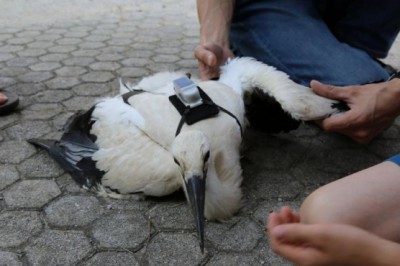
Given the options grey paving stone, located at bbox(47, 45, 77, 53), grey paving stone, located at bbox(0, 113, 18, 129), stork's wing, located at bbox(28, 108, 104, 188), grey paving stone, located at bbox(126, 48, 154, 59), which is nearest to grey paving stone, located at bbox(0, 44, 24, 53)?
grey paving stone, located at bbox(47, 45, 77, 53)

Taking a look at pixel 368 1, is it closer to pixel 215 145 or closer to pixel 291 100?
pixel 291 100

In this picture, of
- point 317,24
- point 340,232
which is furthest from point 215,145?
point 317,24

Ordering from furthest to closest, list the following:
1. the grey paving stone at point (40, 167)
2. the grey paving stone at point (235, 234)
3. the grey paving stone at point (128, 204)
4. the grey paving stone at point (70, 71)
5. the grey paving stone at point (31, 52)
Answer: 1. the grey paving stone at point (31, 52)
2. the grey paving stone at point (70, 71)
3. the grey paving stone at point (40, 167)
4. the grey paving stone at point (128, 204)
5. the grey paving stone at point (235, 234)

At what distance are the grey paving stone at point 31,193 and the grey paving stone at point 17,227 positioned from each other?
0.06 meters

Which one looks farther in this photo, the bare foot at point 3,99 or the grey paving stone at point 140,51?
the grey paving stone at point 140,51

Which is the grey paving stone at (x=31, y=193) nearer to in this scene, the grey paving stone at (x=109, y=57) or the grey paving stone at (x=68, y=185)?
the grey paving stone at (x=68, y=185)

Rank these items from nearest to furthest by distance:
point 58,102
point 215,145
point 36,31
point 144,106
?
1. point 215,145
2. point 144,106
3. point 58,102
4. point 36,31

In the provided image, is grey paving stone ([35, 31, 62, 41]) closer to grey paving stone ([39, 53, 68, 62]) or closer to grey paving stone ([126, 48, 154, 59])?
grey paving stone ([39, 53, 68, 62])

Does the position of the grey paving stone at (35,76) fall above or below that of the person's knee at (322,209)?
below

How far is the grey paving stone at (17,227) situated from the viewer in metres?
1.89

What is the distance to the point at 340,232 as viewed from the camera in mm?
1104

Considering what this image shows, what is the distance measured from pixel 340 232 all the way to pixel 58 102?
7.65 ft

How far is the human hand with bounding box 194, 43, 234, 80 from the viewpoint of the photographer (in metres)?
2.50

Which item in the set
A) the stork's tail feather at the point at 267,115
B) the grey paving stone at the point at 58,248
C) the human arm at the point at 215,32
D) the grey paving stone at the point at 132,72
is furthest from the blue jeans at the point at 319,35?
the grey paving stone at the point at 58,248
